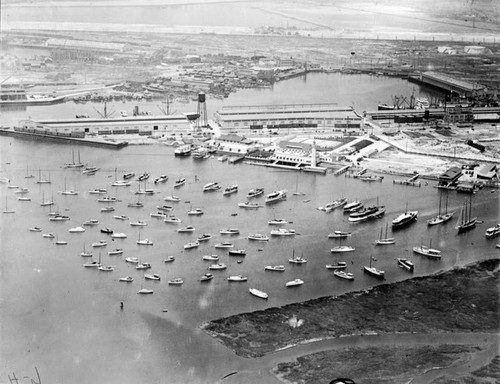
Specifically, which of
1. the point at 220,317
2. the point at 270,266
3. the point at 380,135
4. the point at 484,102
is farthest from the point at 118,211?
the point at 484,102

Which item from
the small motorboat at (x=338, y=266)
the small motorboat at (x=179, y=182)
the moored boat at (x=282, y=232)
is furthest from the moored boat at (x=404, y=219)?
the small motorboat at (x=179, y=182)

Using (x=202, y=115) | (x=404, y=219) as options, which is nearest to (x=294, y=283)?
(x=404, y=219)

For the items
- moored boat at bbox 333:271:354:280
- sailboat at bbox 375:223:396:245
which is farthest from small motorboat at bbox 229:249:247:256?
sailboat at bbox 375:223:396:245

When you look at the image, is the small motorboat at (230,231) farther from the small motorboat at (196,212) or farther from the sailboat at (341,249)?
the sailboat at (341,249)

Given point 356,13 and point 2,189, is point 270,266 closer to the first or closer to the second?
point 2,189

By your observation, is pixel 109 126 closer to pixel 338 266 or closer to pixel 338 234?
pixel 338 234

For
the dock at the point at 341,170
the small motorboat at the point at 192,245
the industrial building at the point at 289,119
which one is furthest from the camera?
the industrial building at the point at 289,119

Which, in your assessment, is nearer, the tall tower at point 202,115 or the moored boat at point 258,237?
the moored boat at point 258,237

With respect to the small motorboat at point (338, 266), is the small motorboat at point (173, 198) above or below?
above
